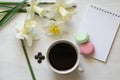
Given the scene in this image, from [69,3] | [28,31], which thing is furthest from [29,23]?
[69,3]

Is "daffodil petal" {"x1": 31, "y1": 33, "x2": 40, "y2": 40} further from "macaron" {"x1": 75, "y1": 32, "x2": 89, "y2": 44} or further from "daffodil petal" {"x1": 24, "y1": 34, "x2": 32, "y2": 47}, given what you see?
"macaron" {"x1": 75, "y1": 32, "x2": 89, "y2": 44}

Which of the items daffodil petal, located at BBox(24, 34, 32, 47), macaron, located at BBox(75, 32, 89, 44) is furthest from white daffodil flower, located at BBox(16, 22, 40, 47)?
macaron, located at BBox(75, 32, 89, 44)

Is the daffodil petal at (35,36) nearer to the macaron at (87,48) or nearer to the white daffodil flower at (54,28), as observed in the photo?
the white daffodil flower at (54,28)

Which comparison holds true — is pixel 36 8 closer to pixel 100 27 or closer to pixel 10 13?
pixel 10 13

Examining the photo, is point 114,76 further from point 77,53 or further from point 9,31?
point 9,31

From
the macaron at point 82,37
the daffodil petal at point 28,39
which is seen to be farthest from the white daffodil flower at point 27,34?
the macaron at point 82,37
